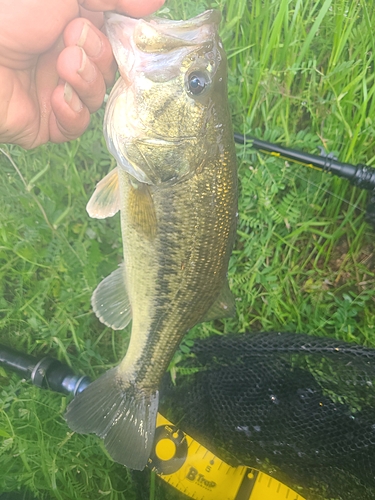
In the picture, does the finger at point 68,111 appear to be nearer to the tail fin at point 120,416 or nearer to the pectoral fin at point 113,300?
the pectoral fin at point 113,300

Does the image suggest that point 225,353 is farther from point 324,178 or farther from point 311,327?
point 324,178

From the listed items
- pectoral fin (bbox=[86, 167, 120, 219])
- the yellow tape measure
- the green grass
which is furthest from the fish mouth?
the yellow tape measure

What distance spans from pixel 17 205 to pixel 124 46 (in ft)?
4.46

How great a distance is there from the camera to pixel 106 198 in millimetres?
1771

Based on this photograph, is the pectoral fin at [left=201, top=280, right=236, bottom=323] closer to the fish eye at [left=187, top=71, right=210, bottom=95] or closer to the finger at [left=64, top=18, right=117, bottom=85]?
the fish eye at [left=187, top=71, right=210, bottom=95]

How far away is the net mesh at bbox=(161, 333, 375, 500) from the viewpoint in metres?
2.24

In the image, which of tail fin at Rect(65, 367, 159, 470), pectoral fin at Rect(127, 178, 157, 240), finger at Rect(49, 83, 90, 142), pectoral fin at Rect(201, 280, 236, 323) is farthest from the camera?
tail fin at Rect(65, 367, 159, 470)

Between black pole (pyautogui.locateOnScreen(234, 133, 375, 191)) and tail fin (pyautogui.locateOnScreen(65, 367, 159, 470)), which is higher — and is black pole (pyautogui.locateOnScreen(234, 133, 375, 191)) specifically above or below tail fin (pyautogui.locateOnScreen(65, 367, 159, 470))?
above

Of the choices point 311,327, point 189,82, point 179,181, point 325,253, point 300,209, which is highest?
point 189,82

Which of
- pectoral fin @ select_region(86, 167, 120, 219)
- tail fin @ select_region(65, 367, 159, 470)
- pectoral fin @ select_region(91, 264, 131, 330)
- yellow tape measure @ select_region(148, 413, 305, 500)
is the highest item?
pectoral fin @ select_region(86, 167, 120, 219)

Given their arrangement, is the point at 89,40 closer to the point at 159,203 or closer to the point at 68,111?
the point at 68,111

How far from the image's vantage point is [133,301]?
186 cm

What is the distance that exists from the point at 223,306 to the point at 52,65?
4.60 ft

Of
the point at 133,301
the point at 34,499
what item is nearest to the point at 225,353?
the point at 133,301
